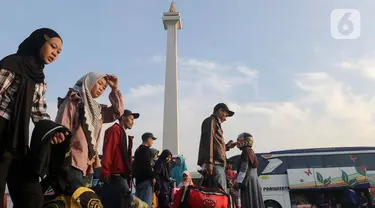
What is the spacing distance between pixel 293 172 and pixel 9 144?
47.3 feet

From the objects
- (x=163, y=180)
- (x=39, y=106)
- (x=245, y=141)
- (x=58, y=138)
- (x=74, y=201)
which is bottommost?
(x=74, y=201)

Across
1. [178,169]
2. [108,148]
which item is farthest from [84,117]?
[178,169]

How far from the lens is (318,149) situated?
51.4 feet

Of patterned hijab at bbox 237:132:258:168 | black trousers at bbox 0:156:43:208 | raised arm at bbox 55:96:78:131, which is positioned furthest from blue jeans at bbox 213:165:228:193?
black trousers at bbox 0:156:43:208

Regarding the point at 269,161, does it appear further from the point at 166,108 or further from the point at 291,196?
the point at 166,108

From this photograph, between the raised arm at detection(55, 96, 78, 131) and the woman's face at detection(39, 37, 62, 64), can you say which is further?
the raised arm at detection(55, 96, 78, 131)

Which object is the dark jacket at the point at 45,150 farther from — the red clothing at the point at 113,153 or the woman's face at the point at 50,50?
the red clothing at the point at 113,153

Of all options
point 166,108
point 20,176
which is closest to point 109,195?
point 20,176

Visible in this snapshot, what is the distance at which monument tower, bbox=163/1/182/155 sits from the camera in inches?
843

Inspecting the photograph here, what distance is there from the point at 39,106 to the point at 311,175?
1445 centimetres

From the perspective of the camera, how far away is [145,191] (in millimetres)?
4984

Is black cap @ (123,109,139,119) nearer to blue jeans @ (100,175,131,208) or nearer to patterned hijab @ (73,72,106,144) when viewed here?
blue jeans @ (100,175,131,208)

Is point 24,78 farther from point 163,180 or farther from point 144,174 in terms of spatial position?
point 163,180

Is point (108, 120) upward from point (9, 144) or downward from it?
upward
